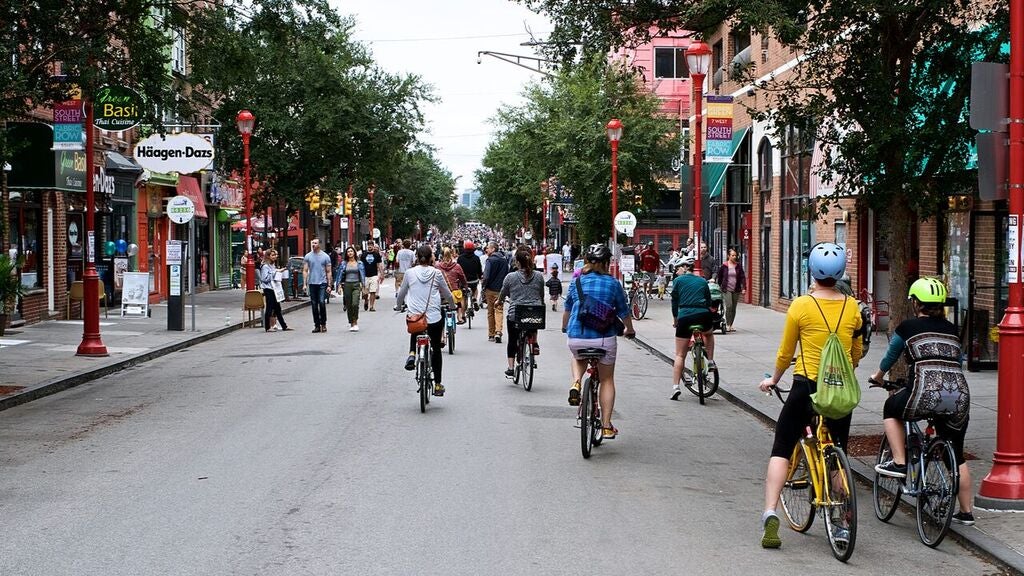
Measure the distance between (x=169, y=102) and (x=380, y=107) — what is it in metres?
24.0

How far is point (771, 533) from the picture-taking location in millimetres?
7203

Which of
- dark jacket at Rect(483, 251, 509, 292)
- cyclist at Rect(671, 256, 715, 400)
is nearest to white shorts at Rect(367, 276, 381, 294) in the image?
dark jacket at Rect(483, 251, 509, 292)

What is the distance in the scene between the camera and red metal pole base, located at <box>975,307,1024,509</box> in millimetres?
8234

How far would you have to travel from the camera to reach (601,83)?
138 ft

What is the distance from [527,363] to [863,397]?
4.16m

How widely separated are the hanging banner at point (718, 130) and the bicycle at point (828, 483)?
1655cm

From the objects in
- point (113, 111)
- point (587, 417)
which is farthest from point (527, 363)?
point (113, 111)

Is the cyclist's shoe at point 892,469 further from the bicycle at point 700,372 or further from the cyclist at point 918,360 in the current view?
the bicycle at point 700,372

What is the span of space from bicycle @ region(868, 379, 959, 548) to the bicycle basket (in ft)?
25.9

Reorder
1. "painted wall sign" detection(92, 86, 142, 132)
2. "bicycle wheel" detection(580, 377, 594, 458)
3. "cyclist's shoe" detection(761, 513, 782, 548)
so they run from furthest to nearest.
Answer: "painted wall sign" detection(92, 86, 142, 132), "bicycle wheel" detection(580, 377, 594, 458), "cyclist's shoe" detection(761, 513, 782, 548)

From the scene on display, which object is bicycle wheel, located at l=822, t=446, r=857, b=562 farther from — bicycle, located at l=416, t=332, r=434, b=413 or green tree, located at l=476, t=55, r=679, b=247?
green tree, located at l=476, t=55, r=679, b=247

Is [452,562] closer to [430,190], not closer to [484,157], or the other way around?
[484,157]

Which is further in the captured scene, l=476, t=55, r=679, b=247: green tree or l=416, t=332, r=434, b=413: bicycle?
l=476, t=55, r=679, b=247: green tree

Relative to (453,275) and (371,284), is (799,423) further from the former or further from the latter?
(371,284)
